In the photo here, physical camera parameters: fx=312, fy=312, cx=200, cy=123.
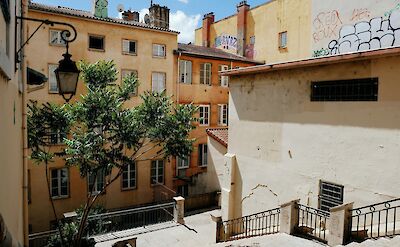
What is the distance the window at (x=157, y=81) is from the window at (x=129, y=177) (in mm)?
5541

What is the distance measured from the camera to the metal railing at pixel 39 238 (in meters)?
13.6

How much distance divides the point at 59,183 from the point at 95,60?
776 centimetres

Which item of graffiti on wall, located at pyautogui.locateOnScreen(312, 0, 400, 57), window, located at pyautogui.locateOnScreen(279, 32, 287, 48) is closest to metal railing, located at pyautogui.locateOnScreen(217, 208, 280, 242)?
graffiti on wall, located at pyautogui.locateOnScreen(312, 0, 400, 57)

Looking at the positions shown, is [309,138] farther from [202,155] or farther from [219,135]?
[202,155]

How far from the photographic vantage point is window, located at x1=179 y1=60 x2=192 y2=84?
22.8m

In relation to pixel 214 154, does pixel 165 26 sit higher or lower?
higher

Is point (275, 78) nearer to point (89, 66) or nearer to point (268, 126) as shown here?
point (268, 126)

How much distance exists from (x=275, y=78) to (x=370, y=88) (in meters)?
3.84

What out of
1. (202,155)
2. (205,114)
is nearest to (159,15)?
(205,114)

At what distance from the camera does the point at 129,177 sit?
20.7 metres

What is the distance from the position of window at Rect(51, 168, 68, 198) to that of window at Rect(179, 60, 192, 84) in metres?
10.1

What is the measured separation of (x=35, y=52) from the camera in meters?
17.5

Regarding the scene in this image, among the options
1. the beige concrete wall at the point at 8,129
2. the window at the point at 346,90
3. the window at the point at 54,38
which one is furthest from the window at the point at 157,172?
the beige concrete wall at the point at 8,129

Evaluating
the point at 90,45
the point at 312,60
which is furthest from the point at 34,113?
the point at 312,60
